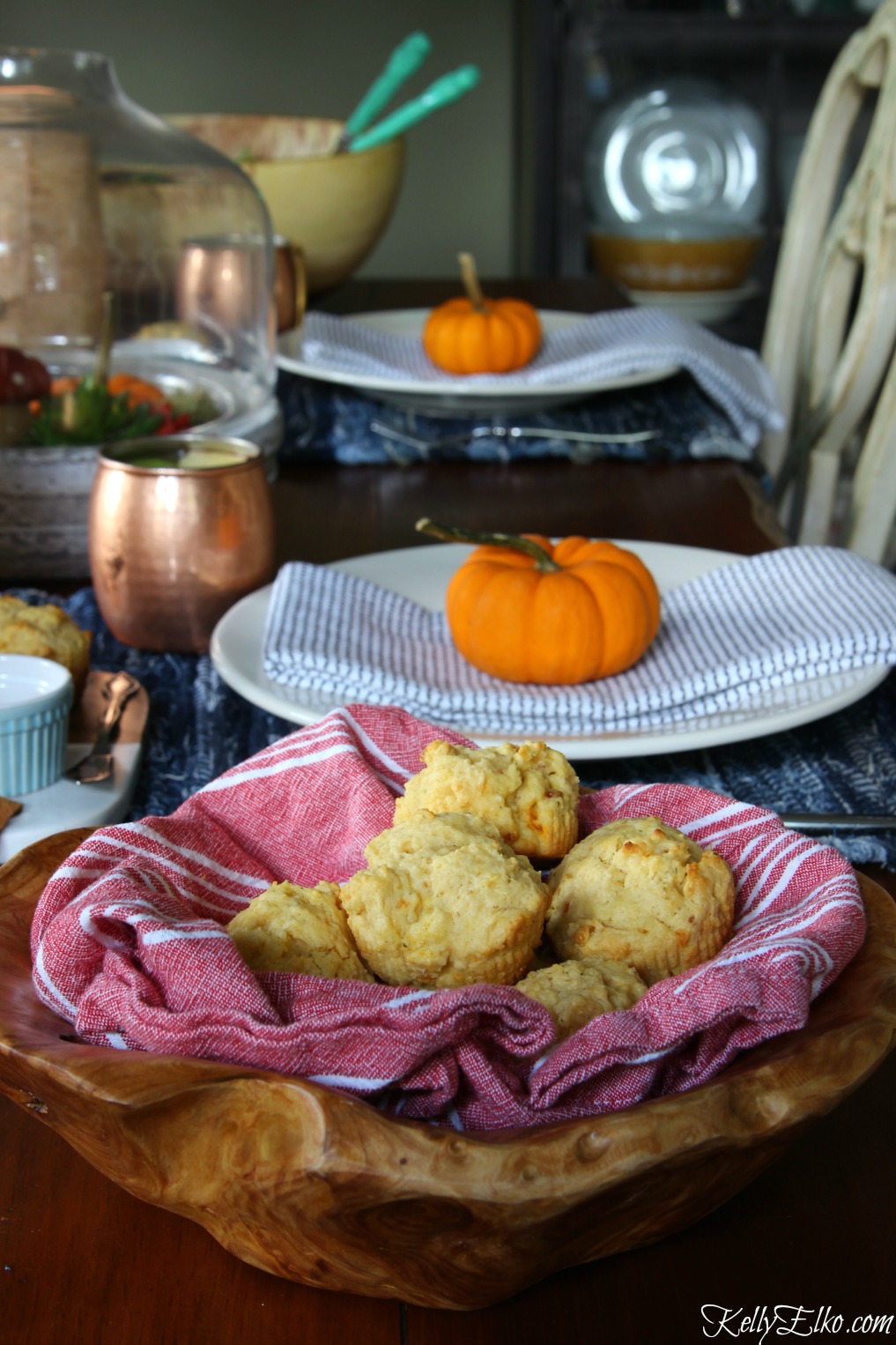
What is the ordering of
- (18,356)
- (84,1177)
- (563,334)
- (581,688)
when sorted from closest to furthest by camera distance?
(84,1177) → (581,688) → (18,356) → (563,334)

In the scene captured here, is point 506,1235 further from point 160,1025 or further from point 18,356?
point 18,356

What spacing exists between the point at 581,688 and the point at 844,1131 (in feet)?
1.16

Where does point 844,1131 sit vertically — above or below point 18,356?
below

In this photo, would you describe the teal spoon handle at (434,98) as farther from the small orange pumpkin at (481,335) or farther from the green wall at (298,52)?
the green wall at (298,52)

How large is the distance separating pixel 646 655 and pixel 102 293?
0.70 meters

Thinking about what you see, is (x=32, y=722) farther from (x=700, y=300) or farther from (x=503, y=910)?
(x=700, y=300)

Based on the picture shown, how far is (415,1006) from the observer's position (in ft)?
1.33

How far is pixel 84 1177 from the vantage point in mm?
464

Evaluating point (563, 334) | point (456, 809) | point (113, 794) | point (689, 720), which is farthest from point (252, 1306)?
point (563, 334)

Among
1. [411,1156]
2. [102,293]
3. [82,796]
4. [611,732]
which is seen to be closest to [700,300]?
[102,293]

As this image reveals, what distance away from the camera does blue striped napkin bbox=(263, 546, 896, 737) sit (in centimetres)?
75

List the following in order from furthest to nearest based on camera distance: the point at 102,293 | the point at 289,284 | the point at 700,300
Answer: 1. the point at 700,300
2. the point at 289,284
3. the point at 102,293

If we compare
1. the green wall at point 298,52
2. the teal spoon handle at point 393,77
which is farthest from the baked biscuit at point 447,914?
the green wall at point 298,52

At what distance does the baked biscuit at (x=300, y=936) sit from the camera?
44 centimetres
